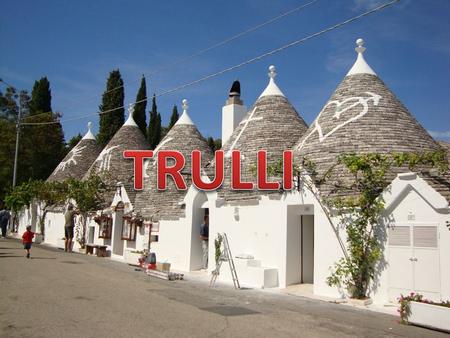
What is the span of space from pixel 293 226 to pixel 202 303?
458 cm

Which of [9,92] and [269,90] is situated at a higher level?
[9,92]

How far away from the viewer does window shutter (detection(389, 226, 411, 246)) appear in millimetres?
10141

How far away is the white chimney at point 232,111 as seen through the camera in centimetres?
2177

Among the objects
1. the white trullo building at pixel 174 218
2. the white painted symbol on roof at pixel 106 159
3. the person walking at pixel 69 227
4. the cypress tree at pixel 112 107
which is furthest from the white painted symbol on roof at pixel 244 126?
the cypress tree at pixel 112 107

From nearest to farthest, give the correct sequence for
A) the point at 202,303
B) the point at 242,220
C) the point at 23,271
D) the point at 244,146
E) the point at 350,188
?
1. the point at 202,303
2. the point at 350,188
3. the point at 23,271
4. the point at 242,220
5. the point at 244,146

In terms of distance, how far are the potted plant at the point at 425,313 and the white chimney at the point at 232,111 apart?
46.2ft

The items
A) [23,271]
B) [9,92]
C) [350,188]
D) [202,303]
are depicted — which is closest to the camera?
[202,303]

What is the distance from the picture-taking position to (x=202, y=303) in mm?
9453

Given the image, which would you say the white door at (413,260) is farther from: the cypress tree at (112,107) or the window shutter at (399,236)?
the cypress tree at (112,107)

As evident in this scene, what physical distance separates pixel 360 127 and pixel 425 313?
6.96m

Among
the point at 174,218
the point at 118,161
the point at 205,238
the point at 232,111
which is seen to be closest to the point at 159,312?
the point at 205,238

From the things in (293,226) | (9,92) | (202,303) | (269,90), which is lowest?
(202,303)

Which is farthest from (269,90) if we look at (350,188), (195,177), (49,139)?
(49,139)

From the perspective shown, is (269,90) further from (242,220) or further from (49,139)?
(49,139)
